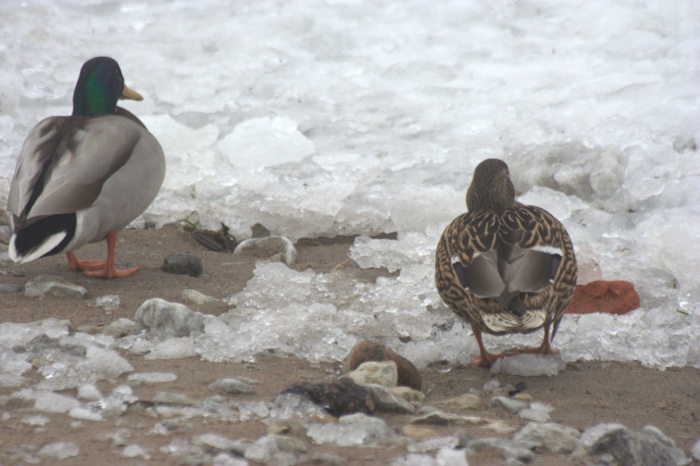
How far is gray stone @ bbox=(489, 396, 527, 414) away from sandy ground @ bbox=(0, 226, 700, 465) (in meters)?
0.03

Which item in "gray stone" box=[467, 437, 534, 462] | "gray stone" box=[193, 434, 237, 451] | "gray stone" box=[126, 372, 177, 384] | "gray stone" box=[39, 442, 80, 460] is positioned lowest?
"gray stone" box=[126, 372, 177, 384]

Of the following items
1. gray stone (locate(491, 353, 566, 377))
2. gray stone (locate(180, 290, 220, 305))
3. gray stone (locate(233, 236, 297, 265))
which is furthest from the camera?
gray stone (locate(233, 236, 297, 265))

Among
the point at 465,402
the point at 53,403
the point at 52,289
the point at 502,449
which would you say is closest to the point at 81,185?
the point at 52,289

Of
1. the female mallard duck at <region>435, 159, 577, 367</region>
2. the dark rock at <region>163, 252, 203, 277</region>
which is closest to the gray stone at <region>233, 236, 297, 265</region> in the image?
the dark rock at <region>163, 252, 203, 277</region>

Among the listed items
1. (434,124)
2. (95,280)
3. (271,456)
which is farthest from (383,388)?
(434,124)

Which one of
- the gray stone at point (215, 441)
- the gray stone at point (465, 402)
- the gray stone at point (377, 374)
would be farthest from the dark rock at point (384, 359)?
the gray stone at point (215, 441)

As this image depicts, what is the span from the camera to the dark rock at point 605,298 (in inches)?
177

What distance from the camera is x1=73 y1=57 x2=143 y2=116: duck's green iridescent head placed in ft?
18.5

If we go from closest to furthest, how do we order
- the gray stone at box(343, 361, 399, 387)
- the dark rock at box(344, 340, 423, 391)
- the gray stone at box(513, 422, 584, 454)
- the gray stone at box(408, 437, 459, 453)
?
1. the gray stone at box(408, 437, 459, 453)
2. the gray stone at box(513, 422, 584, 454)
3. the gray stone at box(343, 361, 399, 387)
4. the dark rock at box(344, 340, 423, 391)

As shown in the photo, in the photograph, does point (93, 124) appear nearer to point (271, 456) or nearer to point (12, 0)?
point (271, 456)

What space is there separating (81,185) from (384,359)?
82.2 inches

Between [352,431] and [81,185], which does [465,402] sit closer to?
[352,431]

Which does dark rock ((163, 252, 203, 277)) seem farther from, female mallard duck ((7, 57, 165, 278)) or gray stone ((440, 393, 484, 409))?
gray stone ((440, 393, 484, 409))

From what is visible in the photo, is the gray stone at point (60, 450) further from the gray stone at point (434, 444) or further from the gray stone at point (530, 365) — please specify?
the gray stone at point (530, 365)
